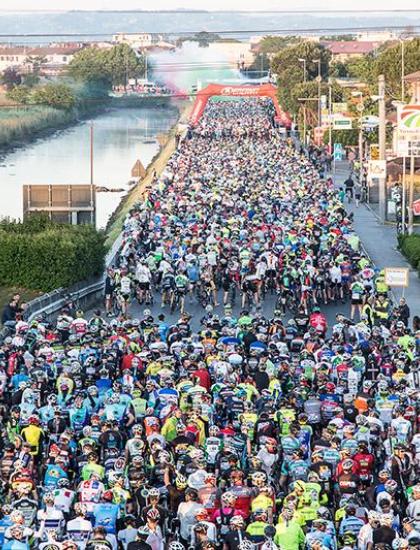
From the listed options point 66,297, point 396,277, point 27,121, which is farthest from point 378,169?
point 27,121

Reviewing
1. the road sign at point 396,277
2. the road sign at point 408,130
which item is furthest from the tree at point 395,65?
the road sign at point 396,277

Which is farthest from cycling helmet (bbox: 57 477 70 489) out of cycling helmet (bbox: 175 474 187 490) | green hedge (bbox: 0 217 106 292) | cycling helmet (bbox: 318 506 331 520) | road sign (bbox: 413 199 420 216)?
road sign (bbox: 413 199 420 216)

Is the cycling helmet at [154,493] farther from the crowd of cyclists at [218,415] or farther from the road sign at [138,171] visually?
the road sign at [138,171]

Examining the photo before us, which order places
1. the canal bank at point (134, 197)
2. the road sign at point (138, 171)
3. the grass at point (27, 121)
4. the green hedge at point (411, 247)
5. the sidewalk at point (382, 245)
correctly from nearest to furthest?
the sidewalk at point (382, 245)
the green hedge at point (411, 247)
the canal bank at point (134, 197)
the road sign at point (138, 171)
the grass at point (27, 121)

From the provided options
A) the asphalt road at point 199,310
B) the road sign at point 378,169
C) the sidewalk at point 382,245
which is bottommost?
the sidewalk at point 382,245

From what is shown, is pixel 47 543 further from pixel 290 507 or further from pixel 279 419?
pixel 279 419

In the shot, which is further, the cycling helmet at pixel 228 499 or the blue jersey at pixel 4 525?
the cycling helmet at pixel 228 499

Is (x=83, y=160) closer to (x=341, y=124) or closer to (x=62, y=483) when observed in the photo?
(x=341, y=124)
